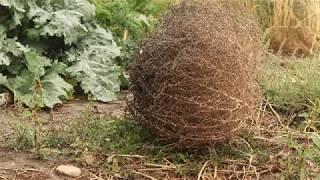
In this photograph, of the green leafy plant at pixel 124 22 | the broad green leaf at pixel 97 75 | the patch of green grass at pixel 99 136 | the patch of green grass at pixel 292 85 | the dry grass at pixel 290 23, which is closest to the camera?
the patch of green grass at pixel 99 136

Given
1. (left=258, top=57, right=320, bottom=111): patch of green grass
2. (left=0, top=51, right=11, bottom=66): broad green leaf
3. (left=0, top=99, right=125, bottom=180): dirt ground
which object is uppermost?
(left=0, top=51, right=11, bottom=66): broad green leaf

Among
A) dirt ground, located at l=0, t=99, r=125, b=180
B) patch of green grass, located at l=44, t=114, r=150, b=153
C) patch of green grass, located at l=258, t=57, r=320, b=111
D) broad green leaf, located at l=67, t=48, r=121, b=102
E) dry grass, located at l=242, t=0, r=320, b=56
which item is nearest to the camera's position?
dirt ground, located at l=0, t=99, r=125, b=180

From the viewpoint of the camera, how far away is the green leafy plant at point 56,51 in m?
4.45

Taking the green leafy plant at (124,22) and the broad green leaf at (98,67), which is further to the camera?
the green leafy plant at (124,22)

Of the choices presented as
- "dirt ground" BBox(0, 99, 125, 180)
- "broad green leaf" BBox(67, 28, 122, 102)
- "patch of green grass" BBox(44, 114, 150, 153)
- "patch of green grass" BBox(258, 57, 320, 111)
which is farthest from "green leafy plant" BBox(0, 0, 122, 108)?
"patch of green grass" BBox(258, 57, 320, 111)

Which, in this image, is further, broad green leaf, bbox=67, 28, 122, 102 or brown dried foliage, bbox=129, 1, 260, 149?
broad green leaf, bbox=67, 28, 122, 102

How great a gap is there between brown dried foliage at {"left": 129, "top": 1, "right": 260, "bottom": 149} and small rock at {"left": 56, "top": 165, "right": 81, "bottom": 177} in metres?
0.48

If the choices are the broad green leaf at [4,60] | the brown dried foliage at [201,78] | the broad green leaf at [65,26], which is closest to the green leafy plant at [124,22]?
the broad green leaf at [65,26]

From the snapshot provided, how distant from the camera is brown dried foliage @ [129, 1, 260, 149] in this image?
3.31m

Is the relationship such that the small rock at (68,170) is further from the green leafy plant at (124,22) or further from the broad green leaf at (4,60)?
the green leafy plant at (124,22)

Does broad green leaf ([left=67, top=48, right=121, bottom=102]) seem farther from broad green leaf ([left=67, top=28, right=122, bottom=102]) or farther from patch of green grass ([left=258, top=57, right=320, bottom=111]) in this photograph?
patch of green grass ([left=258, top=57, right=320, bottom=111])

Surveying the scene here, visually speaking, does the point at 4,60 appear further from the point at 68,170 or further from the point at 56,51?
the point at 68,170

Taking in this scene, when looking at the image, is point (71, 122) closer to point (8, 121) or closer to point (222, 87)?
point (8, 121)

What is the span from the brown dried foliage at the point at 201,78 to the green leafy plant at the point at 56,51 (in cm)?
118
